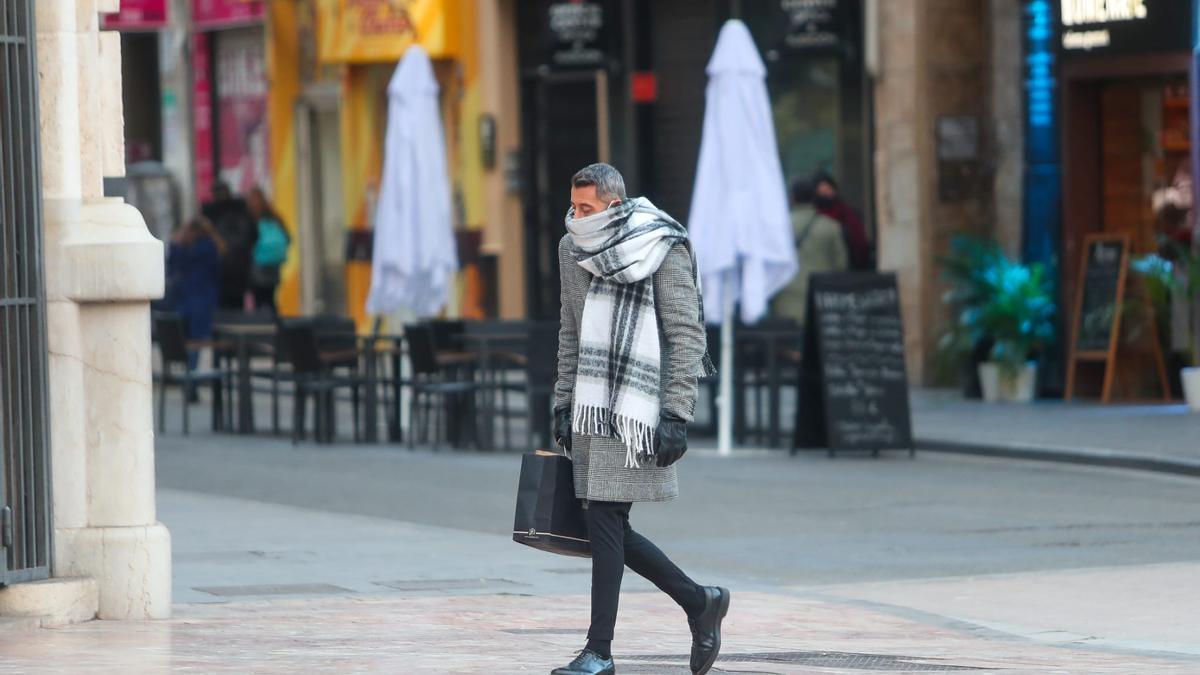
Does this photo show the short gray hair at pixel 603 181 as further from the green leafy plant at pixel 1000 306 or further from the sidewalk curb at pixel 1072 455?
the green leafy plant at pixel 1000 306

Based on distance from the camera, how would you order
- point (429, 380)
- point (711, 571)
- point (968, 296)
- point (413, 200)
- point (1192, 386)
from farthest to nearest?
point (968, 296) → point (413, 200) → point (1192, 386) → point (429, 380) → point (711, 571)

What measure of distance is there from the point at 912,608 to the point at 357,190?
20178 mm

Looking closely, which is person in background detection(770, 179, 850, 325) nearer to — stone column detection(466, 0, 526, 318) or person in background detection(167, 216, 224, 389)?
person in background detection(167, 216, 224, 389)

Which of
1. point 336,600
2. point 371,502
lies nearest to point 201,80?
point 371,502

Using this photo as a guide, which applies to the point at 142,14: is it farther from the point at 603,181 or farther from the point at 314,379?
the point at 603,181

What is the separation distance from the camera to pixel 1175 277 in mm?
19875

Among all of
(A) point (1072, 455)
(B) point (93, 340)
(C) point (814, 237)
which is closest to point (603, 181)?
(B) point (93, 340)

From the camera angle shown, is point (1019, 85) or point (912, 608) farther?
point (1019, 85)

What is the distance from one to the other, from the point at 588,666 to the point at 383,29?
20.9 meters

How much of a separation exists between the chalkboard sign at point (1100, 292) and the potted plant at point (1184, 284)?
0.60 ft

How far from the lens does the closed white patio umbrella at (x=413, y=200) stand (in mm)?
19906

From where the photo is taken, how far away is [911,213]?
73.0 ft

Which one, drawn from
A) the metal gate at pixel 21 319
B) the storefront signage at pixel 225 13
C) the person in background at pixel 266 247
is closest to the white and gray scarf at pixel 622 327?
the metal gate at pixel 21 319

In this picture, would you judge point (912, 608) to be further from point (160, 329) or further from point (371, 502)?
point (160, 329)
